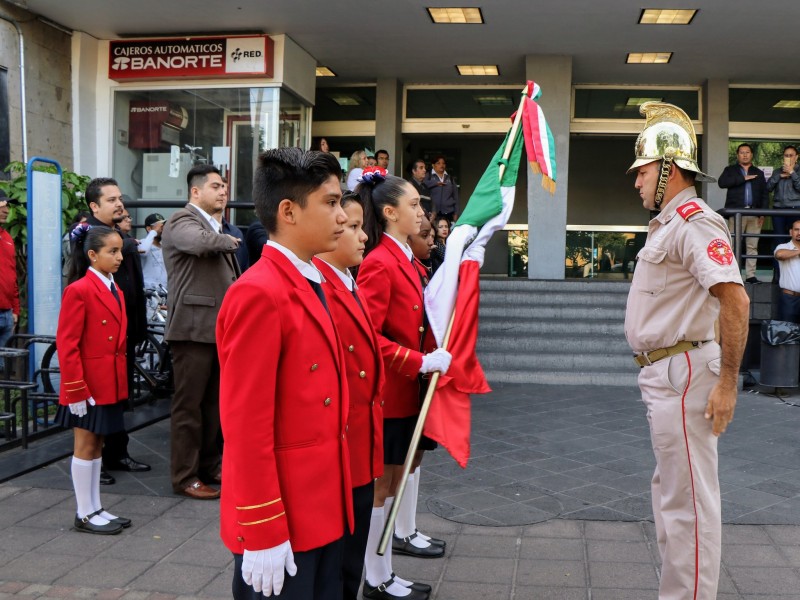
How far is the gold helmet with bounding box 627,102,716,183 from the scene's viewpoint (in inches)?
128

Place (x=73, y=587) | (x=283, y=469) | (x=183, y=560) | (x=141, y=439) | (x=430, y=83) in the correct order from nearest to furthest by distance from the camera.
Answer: (x=283, y=469), (x=73, y=587), (x=183, y=560), (x=141, y=439), (x=430, y=83)

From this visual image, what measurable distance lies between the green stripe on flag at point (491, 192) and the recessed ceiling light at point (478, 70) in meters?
11.3

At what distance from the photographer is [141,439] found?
22.1 feet

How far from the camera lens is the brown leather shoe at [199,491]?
519 cm

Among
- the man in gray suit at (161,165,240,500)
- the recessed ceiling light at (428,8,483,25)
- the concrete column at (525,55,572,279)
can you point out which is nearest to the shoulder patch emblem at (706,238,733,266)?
the man in gray suit at (161,165,240,500)

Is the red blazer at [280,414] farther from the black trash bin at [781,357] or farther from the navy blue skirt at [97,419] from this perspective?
the black trash bin at [781,357]

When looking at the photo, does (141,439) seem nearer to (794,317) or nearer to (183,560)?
(183,560)

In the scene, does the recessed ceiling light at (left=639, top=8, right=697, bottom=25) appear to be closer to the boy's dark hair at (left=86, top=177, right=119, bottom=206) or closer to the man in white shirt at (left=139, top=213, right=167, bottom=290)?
the man in white shirt at (left=139, top=213, right=167, bottom=290)

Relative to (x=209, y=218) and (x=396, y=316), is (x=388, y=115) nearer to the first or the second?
(x=209, y=218)

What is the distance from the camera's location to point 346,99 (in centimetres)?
1648

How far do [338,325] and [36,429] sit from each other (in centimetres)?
497

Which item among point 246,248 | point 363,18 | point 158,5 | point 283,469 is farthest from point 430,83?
point 283,469

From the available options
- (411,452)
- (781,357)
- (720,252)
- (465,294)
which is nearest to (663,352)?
(720,252)

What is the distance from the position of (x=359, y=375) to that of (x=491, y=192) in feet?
5.73
